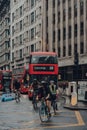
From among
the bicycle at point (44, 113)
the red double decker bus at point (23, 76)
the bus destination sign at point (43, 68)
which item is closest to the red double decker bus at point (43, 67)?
the bus destination sign at point (43, 68)

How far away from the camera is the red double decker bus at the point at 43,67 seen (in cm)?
3675

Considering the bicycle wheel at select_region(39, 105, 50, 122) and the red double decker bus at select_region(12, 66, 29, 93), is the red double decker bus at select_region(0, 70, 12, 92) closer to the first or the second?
the red double decker bus at select_region(12, 66, 29, 93)

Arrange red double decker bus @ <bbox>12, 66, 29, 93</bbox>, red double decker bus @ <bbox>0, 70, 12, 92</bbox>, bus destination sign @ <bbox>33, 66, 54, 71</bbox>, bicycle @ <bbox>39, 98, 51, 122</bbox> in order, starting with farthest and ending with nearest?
red double decker bus @ <bbox>0, 70, 12, 92</bbox>
red double decker bus @ <bbox>12, 66, 29, 93</bbox>
bus destination sign @ <bbox>33, 66, 54, 71</bbox>
bicycle @ <bbox>39, 98, 51, 122</bbox>

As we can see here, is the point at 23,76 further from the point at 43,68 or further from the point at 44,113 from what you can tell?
the point at 44,113

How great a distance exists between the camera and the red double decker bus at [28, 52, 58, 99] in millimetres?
36750

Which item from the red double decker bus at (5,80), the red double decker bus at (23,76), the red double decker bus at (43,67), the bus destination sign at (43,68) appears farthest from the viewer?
the red double decker bus at (5,80)

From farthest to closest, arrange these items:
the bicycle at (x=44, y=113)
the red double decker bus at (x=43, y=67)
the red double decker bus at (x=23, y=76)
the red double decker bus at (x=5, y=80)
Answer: the red double decker bus at (x=5, y=80) → the red double decker bus at (x=23, y=76) → the red double decker bus at (x=43, y=67) → the bicycle at (x=44, y=113)

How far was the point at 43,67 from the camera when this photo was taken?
122ft

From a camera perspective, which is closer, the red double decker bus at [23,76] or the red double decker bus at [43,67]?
the red double decker bus at [43,67]

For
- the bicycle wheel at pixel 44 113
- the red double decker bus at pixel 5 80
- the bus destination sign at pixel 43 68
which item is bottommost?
the bicycle wheel at pixel 44 113

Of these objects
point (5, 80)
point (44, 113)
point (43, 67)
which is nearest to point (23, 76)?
point (43, 67)

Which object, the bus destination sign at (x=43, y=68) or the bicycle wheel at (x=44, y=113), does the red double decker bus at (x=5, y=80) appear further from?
the bicycle wheel at (x=44, y=113)

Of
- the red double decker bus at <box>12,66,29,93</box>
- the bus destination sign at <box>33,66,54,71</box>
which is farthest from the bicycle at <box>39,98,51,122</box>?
the red double decker bus at <box>12,66,29,93</box>

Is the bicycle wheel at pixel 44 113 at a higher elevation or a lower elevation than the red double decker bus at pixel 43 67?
lower
